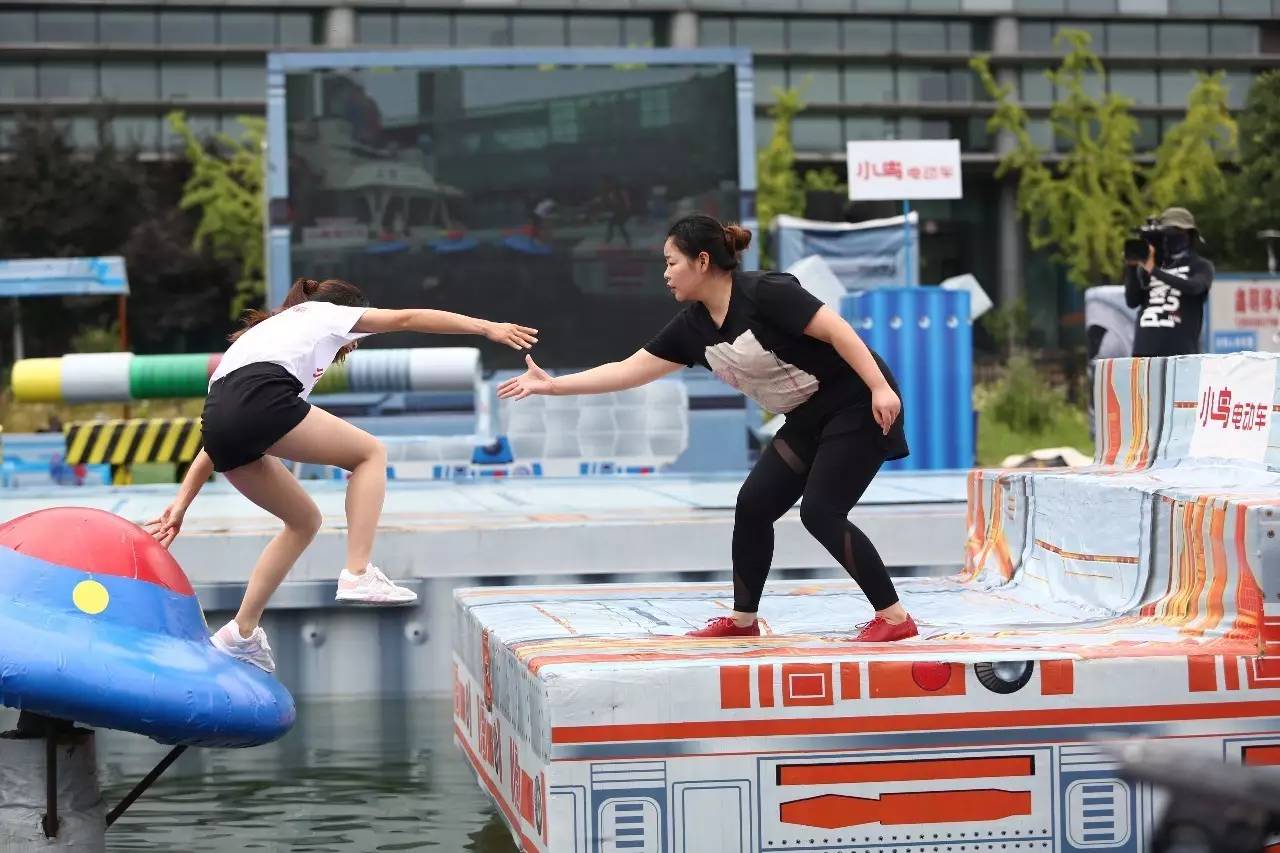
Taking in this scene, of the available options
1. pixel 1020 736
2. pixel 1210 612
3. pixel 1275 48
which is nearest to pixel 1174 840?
pixel 1020 736

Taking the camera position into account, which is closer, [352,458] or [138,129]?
[352,458]

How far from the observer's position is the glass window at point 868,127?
5766cm

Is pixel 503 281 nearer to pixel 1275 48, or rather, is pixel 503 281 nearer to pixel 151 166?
pixel 151 166

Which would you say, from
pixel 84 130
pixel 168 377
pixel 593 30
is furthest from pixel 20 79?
pixel 168 377

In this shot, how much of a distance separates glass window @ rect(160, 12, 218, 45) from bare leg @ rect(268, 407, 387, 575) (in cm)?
5281

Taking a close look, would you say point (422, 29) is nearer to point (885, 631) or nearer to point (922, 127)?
point (922, 127)

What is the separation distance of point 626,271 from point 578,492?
162 inches

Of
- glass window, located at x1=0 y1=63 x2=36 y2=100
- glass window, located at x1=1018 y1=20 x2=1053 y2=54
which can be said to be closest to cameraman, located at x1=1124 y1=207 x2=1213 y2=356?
glass window, located at x1=1018 y1=20 x2=1053 y2=54

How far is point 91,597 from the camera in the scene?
16.7 ft

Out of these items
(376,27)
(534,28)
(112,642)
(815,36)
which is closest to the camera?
(112,642)

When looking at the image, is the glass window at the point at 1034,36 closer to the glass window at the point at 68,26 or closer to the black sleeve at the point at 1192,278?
the glass window at the point at 68,26

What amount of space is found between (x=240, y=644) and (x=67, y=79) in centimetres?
5413

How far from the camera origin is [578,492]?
1095 centimetres

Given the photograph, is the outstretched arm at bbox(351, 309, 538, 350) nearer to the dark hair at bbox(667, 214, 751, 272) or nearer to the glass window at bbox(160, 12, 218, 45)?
the dark hair at bbox(667, 214, 751, 272)
